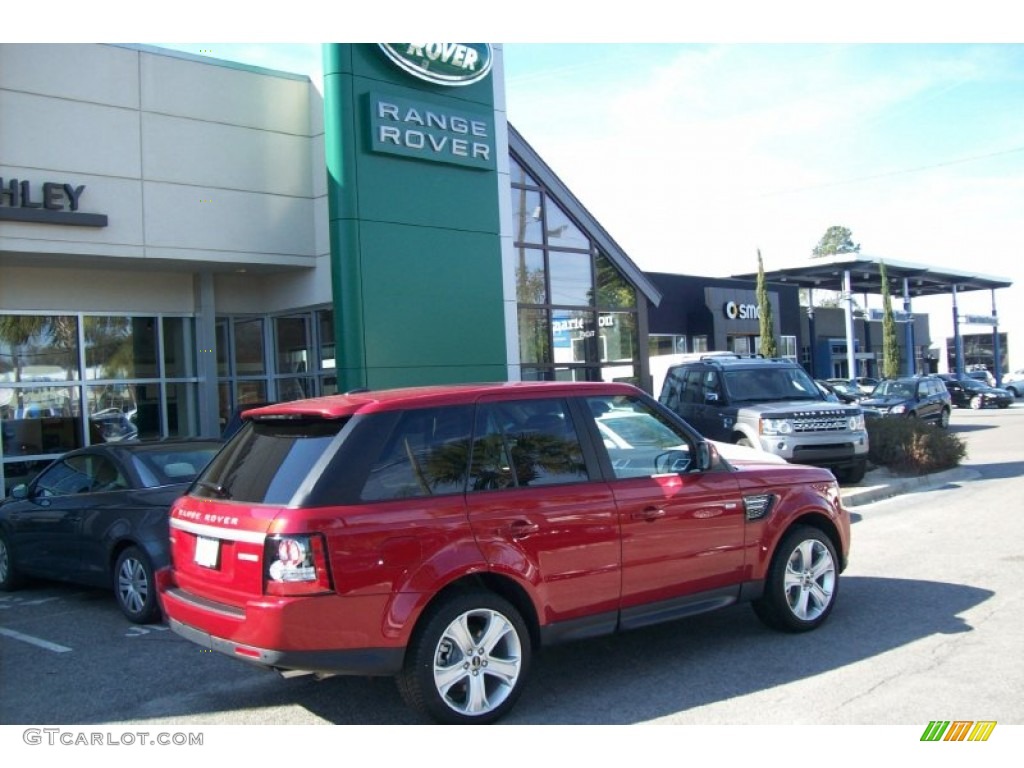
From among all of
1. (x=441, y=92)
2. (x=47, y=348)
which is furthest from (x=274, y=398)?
(x=441, y=92)

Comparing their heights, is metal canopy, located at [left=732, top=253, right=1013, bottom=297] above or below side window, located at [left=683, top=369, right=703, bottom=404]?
above

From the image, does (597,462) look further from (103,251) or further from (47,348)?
(47,348)

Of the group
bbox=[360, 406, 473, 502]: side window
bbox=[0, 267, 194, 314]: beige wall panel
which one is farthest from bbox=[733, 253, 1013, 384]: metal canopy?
bbox=[360, 406, 473, 502]: side window

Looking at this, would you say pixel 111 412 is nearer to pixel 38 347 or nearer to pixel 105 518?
pixel 38 347

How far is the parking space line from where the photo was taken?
22.6 feet

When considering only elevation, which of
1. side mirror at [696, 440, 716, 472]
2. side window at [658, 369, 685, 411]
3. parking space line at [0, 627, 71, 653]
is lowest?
parking space line at [0, 627, 71, 653]

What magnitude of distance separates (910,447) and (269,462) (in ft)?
42.1

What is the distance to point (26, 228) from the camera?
12039 millimetres

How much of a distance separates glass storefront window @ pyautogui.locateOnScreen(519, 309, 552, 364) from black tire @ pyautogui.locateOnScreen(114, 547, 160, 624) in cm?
1065

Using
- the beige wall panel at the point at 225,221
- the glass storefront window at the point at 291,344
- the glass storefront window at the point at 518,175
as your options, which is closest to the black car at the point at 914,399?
the glass storefront window at the point at 518,175

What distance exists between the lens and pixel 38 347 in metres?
13.6

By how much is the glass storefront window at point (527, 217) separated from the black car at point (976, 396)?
2990 centimetres

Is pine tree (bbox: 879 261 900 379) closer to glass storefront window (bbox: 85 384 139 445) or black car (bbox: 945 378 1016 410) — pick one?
black car (bbox: 945 378 1016 410)

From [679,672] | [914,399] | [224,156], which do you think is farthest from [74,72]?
[914,399]
